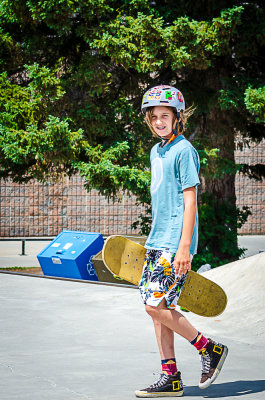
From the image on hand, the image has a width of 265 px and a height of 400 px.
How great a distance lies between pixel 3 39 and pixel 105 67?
1845 mm

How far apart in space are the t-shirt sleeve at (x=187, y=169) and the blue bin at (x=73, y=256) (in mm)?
6316

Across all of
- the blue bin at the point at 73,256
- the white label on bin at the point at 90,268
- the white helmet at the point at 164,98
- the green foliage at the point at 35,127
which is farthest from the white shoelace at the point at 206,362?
the green foliage at the point at 35,127

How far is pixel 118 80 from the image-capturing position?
12508 mm

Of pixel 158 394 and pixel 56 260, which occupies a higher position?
pixel 56 260

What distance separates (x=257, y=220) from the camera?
23219mm

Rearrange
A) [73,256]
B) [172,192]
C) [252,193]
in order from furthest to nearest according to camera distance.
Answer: [252,193]
[73,256]
[172,192]

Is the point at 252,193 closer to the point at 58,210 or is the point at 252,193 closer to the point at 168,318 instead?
the point at 58,210

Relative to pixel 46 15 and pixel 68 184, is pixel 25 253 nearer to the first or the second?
pixel 68 184

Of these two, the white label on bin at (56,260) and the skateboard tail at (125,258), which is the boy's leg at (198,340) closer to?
the skateboard tail at (125,258)

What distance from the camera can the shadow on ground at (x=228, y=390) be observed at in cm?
461

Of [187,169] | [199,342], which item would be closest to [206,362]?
[199,342]

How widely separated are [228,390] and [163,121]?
1.87 meters

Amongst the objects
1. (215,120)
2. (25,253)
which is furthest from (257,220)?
(215,120)

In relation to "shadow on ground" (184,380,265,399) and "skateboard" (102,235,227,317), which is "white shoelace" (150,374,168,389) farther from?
"skateboard" (102,235,227,317)
